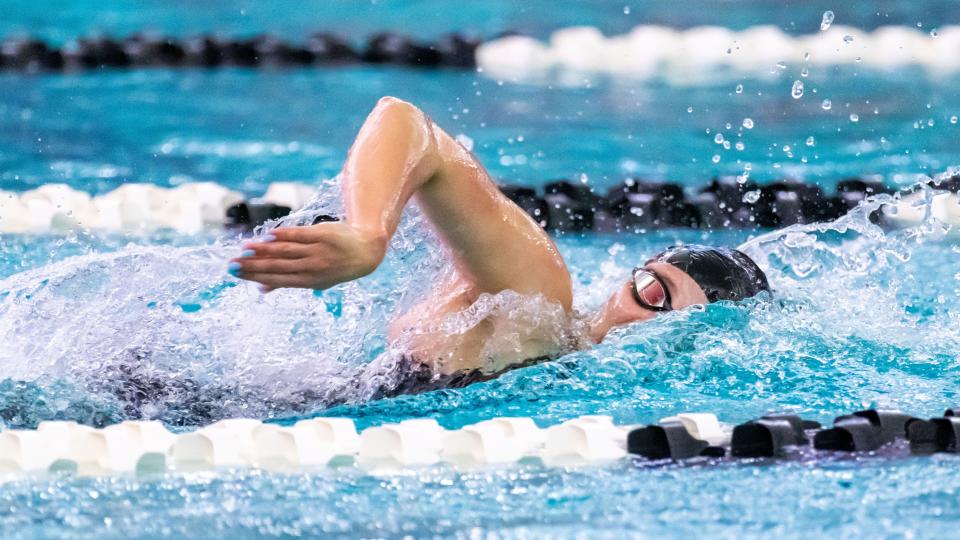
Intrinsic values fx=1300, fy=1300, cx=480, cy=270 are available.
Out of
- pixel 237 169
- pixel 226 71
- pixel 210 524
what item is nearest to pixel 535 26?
pixel 226 71

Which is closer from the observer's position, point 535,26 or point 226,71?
point 226,71

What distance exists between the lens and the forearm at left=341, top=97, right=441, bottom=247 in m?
1.89

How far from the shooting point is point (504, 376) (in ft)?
8.30

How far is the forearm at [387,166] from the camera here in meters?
1.89

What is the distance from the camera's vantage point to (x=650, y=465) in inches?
82.3

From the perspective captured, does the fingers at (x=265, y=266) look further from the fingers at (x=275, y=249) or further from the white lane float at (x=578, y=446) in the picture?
the white lane float at (x=578, y=446)

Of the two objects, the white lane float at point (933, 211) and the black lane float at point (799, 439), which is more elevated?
the white lane float at point (933, 211)

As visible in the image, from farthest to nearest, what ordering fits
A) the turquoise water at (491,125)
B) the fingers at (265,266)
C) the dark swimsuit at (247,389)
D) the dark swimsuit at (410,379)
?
the turquoise water at (491,125), the dark swimsuit at (410,379), the dark swimsuit at (247,389), the fingers at (265,266)

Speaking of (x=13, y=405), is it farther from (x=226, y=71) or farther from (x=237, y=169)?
(x=226, y=71)

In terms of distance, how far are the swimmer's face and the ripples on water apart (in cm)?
2

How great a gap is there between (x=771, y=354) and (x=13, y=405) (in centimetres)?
153

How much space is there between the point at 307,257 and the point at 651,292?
3.42 feet

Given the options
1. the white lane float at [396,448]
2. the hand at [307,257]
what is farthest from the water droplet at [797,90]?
the hand at [307,257]

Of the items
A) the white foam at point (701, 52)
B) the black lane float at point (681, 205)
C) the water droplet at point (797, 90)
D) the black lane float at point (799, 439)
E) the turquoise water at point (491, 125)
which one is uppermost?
the white foam at point (701, 52)
